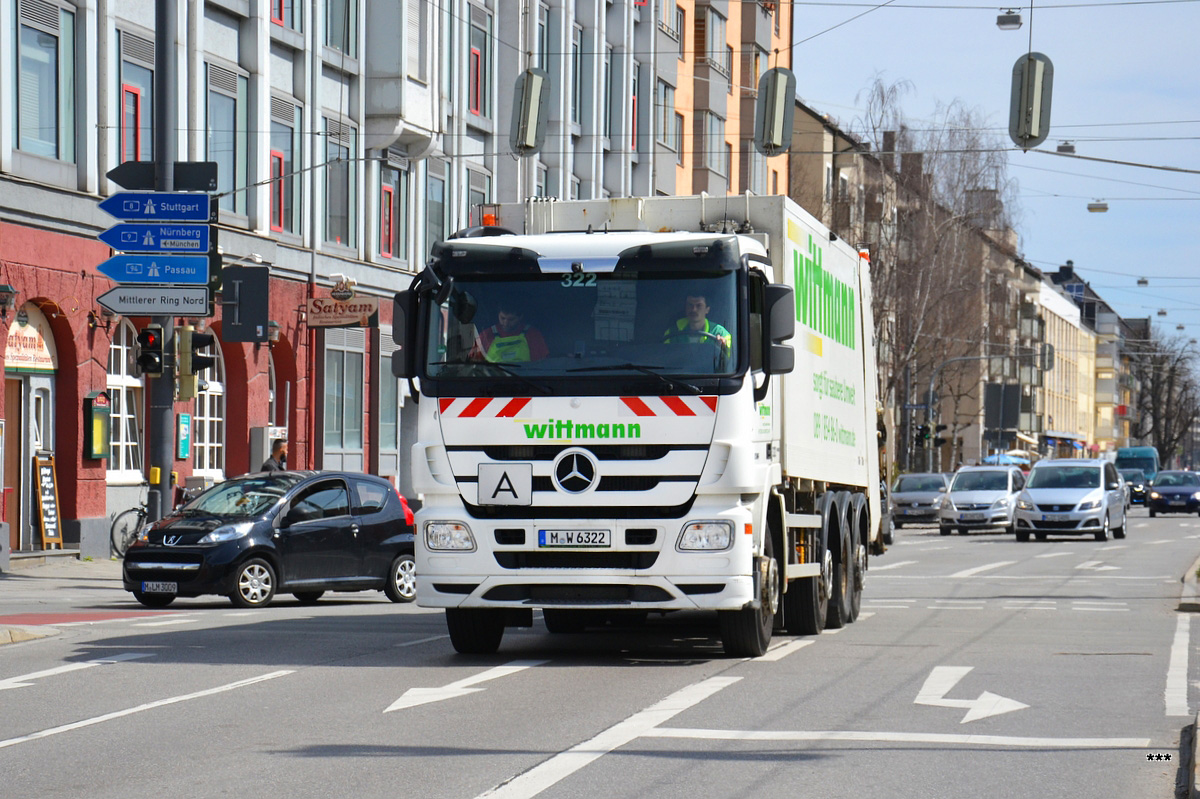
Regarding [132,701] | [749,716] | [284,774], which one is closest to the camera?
[284,774]

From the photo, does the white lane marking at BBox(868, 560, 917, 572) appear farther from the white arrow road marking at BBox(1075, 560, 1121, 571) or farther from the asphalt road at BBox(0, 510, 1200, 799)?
the asphalt road at BBox(0, 510, 1200, 799)

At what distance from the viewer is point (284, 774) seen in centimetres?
840

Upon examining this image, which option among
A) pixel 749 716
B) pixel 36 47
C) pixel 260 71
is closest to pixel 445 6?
→ pixel 260 71

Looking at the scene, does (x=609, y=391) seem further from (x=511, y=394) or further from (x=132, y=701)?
(x=132, y=701)

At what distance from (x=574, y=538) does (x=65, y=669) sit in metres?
3.72

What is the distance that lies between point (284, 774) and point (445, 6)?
31655mm

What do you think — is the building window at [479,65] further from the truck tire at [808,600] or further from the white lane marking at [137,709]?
the white lane marking at [137,709]

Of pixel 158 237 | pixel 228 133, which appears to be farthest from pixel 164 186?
pixel 228 133

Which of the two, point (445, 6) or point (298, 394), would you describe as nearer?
point (298, 394)

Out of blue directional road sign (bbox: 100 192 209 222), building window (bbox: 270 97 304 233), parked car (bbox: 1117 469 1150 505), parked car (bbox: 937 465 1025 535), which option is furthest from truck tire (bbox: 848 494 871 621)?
parked car (bbox: 1117 469 1150 505)

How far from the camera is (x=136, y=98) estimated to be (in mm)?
28875

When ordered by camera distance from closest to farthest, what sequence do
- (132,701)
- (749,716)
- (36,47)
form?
(749,716), (132,701), (36,47)

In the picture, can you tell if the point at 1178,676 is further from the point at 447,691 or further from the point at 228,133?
the point at 228,133

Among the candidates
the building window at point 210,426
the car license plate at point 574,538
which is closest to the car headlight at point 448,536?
the car license plate at point 574,538
